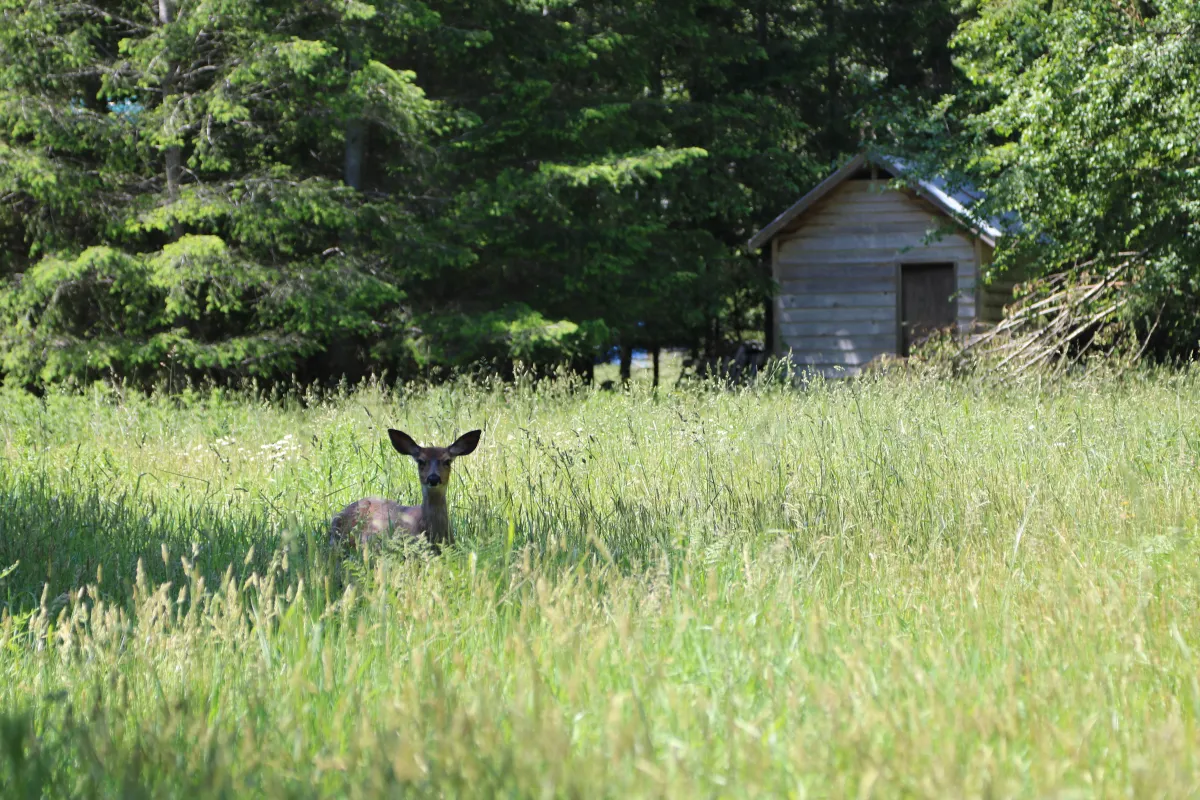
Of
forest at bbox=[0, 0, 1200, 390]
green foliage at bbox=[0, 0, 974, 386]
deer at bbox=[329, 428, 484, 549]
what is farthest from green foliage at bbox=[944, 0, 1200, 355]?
deer at bbox=[329, 428, 484, 549]

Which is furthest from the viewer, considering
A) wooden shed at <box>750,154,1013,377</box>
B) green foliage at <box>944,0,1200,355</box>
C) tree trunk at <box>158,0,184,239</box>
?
wooden shed at <box>750,154,1013,377</box>

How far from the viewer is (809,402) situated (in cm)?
1081

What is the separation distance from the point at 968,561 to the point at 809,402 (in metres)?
6.01

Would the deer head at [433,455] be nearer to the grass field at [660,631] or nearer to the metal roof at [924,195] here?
the grass field at [660,631]

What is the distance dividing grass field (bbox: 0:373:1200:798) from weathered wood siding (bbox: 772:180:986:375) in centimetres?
1445

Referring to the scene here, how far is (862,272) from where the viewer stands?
74.8 feet

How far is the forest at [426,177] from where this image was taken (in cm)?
1427

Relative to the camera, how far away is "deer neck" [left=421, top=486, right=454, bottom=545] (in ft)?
18.7

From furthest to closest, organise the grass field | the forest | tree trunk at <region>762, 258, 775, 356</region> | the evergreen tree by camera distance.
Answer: tree trunk at <region>762, 258, 775, 356</region>
the evergreen tree
the forest
the grass field

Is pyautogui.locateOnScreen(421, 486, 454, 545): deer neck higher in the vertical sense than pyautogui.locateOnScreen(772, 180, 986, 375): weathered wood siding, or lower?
lower

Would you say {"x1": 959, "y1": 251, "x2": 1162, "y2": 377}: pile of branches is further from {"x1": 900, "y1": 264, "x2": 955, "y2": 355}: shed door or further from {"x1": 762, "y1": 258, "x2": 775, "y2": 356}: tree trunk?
{"x1": 762, "y1": 258, "x2": 775, "y2": 356}: tree trunk

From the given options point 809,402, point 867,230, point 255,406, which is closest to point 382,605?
point 809,402

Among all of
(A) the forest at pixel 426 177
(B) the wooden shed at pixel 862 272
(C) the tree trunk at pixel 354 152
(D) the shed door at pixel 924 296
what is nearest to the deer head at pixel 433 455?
(A) the forest at pixel 426 177

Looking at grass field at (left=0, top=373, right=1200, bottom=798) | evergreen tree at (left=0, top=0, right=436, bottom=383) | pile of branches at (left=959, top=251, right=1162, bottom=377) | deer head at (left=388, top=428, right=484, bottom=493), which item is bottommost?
grass field at (left=0, top=373, right=1200, bottom=798)
